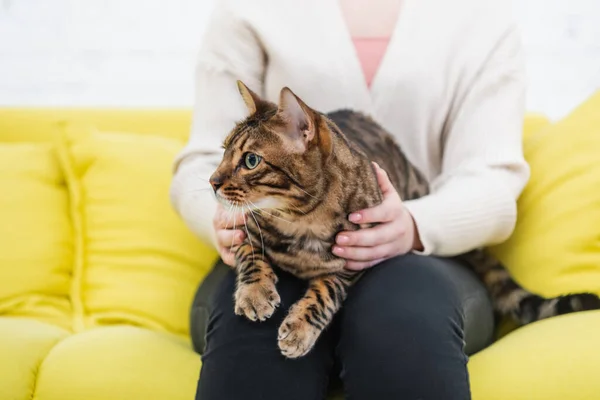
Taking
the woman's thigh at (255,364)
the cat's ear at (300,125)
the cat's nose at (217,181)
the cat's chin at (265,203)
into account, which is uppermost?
the cat's ear at (300,125)

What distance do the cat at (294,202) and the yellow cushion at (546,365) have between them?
0.38 feet

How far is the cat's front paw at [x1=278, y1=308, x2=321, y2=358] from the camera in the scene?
792mm

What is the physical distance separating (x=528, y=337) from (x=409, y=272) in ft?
0.71

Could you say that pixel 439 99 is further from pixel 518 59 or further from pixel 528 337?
pixel 528 337

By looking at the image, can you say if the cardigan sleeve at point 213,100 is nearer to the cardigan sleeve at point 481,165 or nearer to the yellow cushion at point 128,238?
the yellow cushion at point 128,238

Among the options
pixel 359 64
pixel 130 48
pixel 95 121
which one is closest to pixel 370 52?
pixel 359 64

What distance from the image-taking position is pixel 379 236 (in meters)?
0.89

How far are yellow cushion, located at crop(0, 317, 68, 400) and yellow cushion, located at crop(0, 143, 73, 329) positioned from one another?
12 cm

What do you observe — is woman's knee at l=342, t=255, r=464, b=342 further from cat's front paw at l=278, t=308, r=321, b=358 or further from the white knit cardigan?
the white knit cardigan

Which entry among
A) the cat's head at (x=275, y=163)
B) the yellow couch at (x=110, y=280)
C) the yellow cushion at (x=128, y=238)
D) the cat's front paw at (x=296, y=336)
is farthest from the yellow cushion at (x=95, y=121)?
the cat's front paw at (x=296, y=336)

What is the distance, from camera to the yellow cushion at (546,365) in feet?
2.68

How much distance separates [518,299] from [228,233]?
1.64 feet

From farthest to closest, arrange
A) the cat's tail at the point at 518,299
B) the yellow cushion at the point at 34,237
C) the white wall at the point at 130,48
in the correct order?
the white wall at the point at 130,48
the yellow cushion at the point at 34,237
the cat's tail at the point at 518,299

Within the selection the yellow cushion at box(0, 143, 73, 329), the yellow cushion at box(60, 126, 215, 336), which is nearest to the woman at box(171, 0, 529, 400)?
the yellow cushion at box(60, 126, 215, 336)
